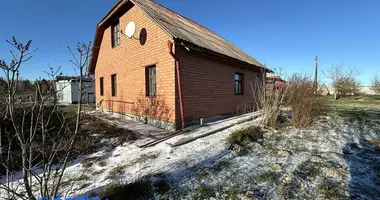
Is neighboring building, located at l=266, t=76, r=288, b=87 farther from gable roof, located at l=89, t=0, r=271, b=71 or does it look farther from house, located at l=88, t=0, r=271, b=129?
Result: gable roof, located at l=89, t=0, r=271, b=71

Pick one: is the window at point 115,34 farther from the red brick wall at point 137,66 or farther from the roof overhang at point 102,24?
the roof overhang at point 102,24

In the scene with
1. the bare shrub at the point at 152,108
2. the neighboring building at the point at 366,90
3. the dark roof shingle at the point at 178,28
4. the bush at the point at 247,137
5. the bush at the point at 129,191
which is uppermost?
the dark roof shingle at the point at 178,28

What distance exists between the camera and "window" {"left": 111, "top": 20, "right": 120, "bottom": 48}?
9531 millimetres

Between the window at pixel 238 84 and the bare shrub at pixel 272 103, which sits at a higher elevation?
the window at pixel 238 84

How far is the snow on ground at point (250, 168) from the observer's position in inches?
105

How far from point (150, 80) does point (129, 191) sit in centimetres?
524

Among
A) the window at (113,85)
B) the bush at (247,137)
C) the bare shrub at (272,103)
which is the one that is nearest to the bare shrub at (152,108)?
the bush at (247,137)

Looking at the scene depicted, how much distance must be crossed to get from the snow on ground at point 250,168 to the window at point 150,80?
8.67ft

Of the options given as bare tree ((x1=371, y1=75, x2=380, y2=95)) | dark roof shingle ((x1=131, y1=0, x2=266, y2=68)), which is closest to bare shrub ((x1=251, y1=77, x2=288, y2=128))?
dark roof shingle ((x1=131, y1=0, x2=266, y2=68))

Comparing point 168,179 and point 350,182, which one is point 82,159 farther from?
point 350,182

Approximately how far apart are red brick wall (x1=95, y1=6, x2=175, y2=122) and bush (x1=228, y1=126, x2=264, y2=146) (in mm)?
2242

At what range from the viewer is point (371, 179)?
294 centimetres

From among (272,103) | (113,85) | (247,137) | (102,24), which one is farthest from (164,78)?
(102,24)

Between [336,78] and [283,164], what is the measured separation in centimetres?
3077
